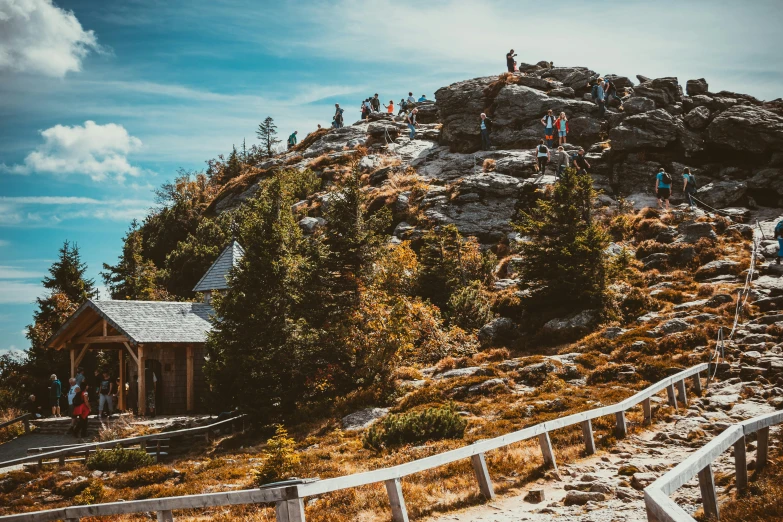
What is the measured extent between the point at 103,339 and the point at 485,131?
28229 millimetres

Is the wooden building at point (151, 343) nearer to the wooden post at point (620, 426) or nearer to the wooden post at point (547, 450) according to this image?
the wooden post at point (620, 426)

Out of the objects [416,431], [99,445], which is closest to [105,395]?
[99,445]

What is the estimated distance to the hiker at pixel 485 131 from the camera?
44656mm

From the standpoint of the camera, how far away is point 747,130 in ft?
120

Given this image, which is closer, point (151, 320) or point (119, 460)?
point (119, 460)

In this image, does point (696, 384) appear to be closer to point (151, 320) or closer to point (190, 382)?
point (190, 382)

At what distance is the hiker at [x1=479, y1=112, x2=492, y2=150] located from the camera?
44.7 m

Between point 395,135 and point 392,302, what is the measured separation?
3349 centimetres

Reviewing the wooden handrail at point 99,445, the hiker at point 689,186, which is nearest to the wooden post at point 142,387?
the wooden handrail at point 99,445

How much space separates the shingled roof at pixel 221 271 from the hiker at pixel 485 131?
62.6ft

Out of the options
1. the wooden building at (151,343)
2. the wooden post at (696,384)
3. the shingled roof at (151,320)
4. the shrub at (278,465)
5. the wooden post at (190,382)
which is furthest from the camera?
the wooden post at (190,382)

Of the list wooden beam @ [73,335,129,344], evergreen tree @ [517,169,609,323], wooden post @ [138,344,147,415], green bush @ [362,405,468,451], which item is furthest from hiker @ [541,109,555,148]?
green bush @ [362,405,468,451]

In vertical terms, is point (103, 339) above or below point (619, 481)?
above

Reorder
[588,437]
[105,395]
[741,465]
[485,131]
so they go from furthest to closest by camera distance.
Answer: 1. [485,131]
2. [105,395]
3. [588,437]
4. [741,465]
